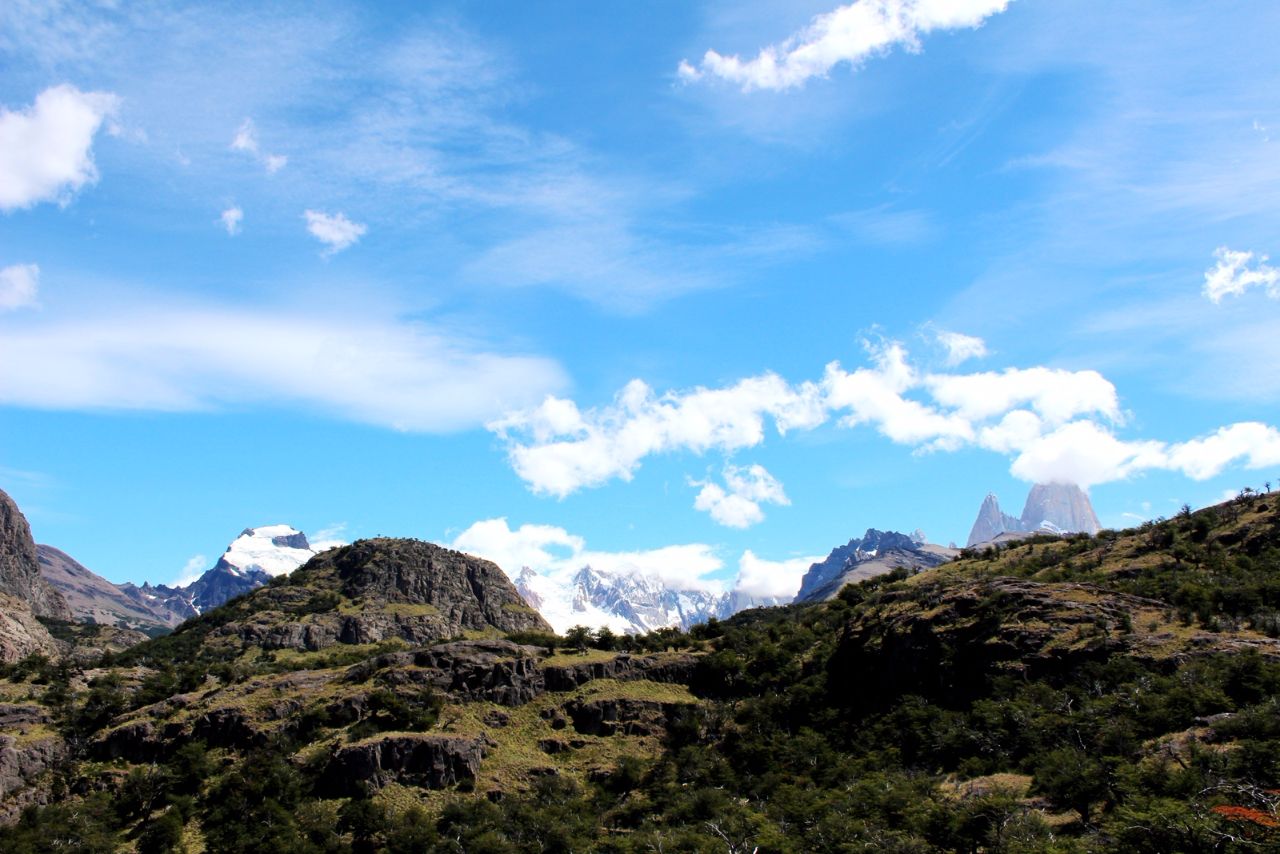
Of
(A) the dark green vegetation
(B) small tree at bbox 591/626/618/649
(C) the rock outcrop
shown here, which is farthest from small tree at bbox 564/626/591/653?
(C) the rock outcrop

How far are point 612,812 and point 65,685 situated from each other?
3562 inches

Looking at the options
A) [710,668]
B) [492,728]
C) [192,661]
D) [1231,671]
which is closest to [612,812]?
[492,728]

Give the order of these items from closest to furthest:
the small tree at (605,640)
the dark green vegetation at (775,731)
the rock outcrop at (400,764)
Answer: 1. the dark green vegetation at (775,731)
2. the rock outcrop at (400,764)
3. the small tree at (605,640)

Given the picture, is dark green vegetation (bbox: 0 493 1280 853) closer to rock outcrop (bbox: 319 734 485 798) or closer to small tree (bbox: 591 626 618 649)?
rock outcrop (bbox: 319 734 485 798)

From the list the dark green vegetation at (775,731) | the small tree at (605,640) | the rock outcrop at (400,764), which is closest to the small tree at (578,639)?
the small tree at (605,640)

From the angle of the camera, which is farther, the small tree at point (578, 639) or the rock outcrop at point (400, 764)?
the small tree at point (578, 639)

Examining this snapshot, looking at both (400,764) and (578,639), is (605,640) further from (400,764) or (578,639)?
(400,764)

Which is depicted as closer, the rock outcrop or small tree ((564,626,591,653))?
the rock outcrop

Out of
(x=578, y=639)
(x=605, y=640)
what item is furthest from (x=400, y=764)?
(x=605, y=640)

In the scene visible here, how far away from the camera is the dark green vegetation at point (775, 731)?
66.2 meters

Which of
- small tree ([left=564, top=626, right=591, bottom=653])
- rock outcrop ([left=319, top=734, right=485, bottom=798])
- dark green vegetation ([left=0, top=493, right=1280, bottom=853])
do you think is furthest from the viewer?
small tree ([left=564, top=626, right=591, bottom=653])

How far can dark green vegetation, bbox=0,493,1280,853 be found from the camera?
66250mm

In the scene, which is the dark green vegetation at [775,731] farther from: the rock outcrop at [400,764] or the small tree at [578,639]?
the small tree at [578,639]

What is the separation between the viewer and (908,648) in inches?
4065
